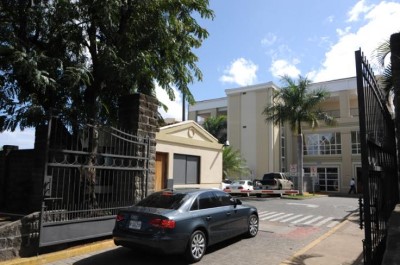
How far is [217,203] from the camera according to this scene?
→ 8992 millimetres

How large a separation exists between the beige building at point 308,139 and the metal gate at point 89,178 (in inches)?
1222

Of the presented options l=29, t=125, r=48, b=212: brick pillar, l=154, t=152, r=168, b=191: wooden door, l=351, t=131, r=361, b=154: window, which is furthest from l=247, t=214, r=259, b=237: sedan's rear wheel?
l=351, t=131, r=361, b=154: window

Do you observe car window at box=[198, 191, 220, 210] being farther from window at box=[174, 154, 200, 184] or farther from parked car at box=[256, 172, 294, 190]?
parked car at box=[256, 172, 294, 190]

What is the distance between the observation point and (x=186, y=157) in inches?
848

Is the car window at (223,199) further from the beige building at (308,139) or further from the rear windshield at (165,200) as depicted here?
the beige building at (308,139)

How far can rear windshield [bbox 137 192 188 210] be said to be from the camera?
7894 mm

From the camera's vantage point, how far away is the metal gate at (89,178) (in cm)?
790

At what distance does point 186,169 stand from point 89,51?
38.3 ft

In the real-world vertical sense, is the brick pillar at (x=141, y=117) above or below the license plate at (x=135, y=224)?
above

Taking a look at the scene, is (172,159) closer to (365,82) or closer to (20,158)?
(20,158)

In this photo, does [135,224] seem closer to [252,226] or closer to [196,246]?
[196,246]

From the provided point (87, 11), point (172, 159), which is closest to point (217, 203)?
point (87, 11)

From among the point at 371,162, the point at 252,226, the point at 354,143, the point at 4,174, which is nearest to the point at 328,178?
the point at 354,143

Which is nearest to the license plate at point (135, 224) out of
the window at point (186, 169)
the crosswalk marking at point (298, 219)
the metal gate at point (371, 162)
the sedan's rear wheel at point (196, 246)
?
the sedan's rear wheel at point (196, 246)
